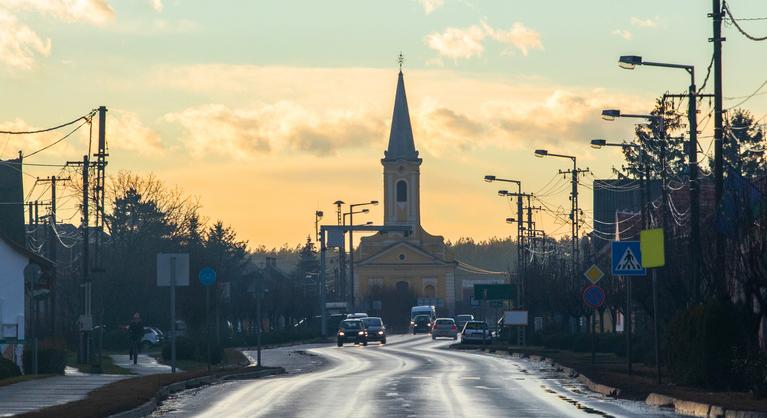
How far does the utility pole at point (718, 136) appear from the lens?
32.4 m

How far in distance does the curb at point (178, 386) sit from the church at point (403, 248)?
120636mm

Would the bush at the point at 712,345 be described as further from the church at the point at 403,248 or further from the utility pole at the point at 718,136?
the church at the point at 403,248

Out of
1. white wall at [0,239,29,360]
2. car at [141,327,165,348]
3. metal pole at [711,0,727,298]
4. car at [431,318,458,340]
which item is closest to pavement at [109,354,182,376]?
white wall at [0,239,29,360]

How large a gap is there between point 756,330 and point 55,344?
106ft

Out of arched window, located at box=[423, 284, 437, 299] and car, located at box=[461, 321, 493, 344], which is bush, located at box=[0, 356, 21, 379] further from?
arched window, located at box=[423, 284, 437, 299]

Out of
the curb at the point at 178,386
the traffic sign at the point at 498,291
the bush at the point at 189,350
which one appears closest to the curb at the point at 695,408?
the curb at the point at 178,386

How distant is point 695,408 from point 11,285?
31338 millimetres

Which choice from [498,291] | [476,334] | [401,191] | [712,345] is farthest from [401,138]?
[712,345]

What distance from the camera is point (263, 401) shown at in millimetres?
28844

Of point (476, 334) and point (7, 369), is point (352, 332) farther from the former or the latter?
point (7, 369)

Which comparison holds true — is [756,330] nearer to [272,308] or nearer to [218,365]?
[218,365]

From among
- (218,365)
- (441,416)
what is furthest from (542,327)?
(441,416)

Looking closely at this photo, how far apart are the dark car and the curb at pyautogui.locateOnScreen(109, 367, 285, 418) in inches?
3209

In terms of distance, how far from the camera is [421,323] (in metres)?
128
